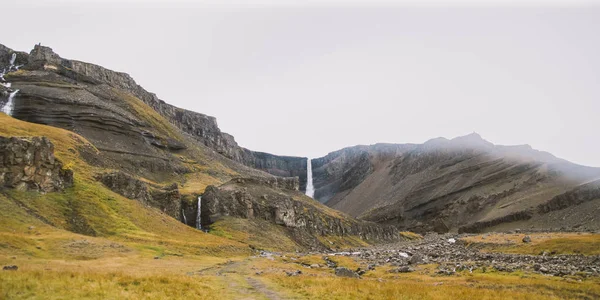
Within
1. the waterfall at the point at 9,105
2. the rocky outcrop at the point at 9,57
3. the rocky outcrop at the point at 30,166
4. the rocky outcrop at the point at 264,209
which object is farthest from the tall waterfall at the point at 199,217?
the rocky outcrop at the point at 9,57

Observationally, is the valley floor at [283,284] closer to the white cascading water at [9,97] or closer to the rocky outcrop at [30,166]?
the rocky outcrop at [30,166]

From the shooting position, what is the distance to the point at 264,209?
10569cm

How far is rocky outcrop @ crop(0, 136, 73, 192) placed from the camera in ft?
191

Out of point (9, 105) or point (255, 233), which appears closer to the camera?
point (255, 233)

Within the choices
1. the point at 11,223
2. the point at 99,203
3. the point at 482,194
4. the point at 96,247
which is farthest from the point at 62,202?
the point at 482,194

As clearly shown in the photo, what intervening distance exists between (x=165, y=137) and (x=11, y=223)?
366ft

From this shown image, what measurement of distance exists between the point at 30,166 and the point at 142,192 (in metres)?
23.8

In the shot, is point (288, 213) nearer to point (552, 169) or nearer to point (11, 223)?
point (11, 223)

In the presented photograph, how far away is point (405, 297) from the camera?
22.5 meters

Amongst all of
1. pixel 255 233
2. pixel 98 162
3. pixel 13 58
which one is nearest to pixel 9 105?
pixel 98 162

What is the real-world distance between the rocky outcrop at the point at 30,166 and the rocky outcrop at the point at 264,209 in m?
35.7

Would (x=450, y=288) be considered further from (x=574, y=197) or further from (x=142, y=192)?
(x=574, y=197)

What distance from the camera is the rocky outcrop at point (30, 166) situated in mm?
58312

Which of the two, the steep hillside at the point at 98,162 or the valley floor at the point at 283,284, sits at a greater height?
the steep hillside at the point at 98,162
